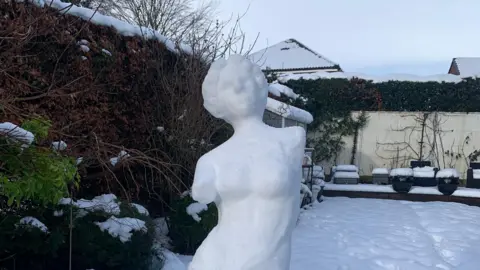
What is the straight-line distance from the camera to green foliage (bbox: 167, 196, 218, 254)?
5.24 meters

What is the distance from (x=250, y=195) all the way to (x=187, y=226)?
3892 mm

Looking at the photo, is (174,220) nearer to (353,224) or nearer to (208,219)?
(208,219)

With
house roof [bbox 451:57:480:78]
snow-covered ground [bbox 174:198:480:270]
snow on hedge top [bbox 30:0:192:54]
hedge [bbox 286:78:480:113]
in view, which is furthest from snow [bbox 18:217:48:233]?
house roof [bbox 451:57:480:78]

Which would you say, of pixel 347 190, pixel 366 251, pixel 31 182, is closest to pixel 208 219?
pixel 366 251

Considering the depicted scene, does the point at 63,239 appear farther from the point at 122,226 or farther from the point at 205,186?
the point at 205,186

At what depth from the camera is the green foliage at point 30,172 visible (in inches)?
99.6

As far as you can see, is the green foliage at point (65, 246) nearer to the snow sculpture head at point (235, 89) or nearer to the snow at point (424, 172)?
the snow sculpture head at point (235, 89)

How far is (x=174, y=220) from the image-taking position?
548 centimetres

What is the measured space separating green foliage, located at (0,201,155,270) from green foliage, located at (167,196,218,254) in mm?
1077

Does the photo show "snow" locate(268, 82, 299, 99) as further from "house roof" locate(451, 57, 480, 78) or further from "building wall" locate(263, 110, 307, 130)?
"house roof" locate(451, 57, 480, 78)

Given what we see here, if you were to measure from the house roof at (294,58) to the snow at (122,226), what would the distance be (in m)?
13.7

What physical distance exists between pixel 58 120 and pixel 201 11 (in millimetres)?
10512

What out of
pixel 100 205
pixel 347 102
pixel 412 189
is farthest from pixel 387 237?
pixel 347 102

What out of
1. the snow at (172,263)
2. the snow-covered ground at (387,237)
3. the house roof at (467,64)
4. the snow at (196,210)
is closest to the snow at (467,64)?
the house roof at (467,64)
